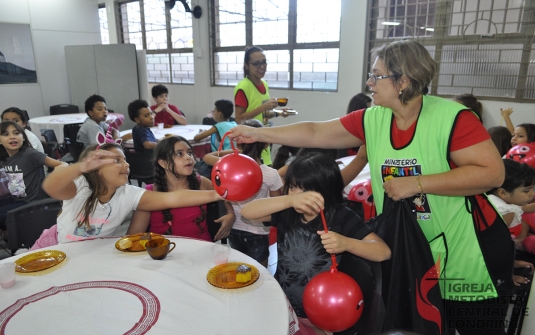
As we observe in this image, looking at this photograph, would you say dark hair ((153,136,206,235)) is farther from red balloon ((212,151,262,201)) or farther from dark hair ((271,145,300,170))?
dark hair ((271,145,300,170))

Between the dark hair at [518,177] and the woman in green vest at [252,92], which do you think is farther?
the woman in green vest at [252,92]

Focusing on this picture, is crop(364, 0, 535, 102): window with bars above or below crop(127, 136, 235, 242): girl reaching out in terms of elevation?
above

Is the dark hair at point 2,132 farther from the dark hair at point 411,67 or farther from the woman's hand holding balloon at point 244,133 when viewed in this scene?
the dark hair at point 411,67

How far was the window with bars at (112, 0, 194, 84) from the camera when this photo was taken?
7746mm

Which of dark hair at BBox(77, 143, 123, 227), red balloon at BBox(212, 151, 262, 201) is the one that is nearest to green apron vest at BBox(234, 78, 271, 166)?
dark hair at BBox(77, 143, 123, 227)

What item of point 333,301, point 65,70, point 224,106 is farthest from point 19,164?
point 65,70

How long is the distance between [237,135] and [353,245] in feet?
2.50

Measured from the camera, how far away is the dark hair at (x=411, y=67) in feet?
4.37

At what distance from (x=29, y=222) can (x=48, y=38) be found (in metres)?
7.10

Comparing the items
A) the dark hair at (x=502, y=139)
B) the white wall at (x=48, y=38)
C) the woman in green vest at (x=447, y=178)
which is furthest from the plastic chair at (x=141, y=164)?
the white wall at (x=48, y=38)

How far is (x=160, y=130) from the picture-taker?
4.99 m

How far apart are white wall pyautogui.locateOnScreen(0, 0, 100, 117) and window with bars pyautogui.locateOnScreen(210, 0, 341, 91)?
3264mm

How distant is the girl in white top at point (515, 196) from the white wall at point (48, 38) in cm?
836

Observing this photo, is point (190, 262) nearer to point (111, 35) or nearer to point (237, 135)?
point (237, 135)
